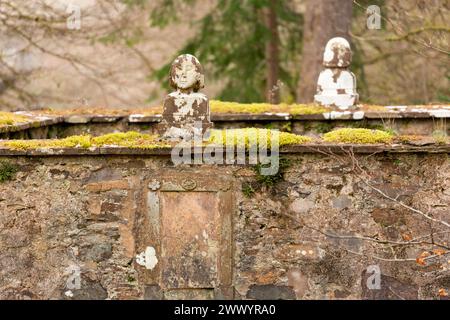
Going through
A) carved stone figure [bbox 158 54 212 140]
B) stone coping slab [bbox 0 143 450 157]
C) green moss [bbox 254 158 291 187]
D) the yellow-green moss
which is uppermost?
the yellow-green moss

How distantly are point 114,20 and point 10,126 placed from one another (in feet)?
28.3

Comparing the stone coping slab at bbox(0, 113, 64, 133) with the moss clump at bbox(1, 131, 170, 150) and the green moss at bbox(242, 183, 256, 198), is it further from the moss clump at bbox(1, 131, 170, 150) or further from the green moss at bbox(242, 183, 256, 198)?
the green moss at bbox(242, 183, 256, 198)

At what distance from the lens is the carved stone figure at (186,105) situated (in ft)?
25.3

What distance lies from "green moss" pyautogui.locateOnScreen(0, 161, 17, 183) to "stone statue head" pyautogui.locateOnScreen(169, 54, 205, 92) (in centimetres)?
164

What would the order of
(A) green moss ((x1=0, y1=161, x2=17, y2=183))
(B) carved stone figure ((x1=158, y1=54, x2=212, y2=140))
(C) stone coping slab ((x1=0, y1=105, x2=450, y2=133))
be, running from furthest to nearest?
(C) stone coping slab ((x1=0, y1=105, x2=450, y2=133))
(B) carved stone figure ((x1=158, y1=54, x2=212, y2=140))
(A) green moss ((x1=0, y1=161, x2=17, y2=183))

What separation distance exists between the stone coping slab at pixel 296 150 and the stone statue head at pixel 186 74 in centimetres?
80

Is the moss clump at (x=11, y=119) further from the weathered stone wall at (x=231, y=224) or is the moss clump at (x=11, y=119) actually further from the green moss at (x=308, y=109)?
the green moss at (x=308, y=109)

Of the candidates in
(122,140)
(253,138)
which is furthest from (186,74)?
(253,138)

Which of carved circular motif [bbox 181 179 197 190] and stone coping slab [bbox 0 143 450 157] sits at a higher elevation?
stone coping slab [bbox 0 143 450 157]

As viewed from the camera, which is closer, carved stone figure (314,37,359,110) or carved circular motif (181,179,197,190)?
carved circular motif (181,179,197,190)

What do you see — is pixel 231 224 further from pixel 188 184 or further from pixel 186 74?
pixel 186 74

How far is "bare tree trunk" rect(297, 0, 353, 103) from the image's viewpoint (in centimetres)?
1473

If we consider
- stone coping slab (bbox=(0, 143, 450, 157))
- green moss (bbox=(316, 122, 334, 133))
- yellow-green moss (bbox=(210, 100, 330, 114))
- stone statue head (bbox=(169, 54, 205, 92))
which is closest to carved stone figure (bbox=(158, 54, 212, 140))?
stone statue head (bbox=(169, 54, 205, 92))

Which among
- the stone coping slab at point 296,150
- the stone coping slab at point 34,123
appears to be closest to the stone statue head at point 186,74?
the stone coping slab at point 296,150
